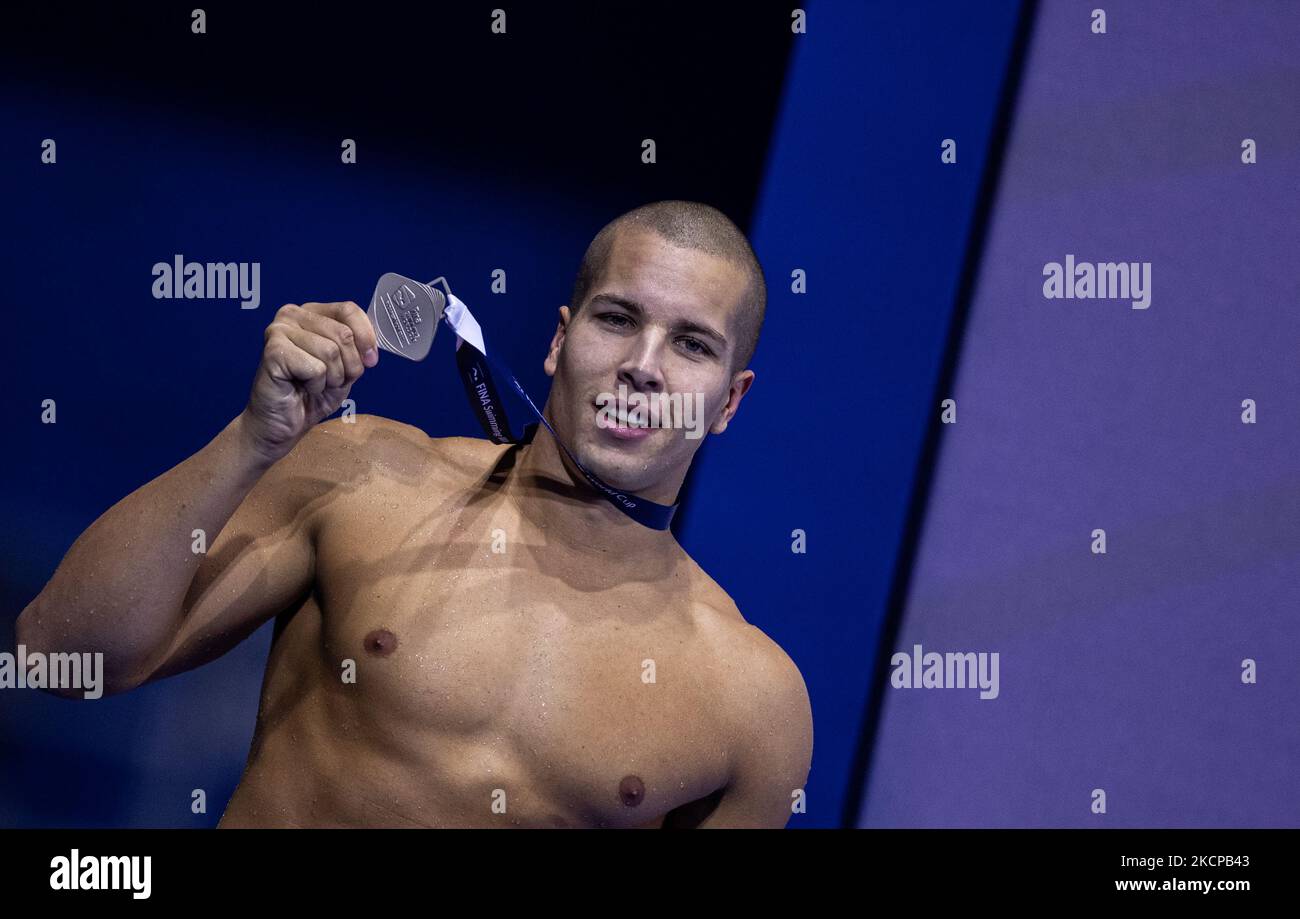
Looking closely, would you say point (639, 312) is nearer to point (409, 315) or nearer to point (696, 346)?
point (696, 346)

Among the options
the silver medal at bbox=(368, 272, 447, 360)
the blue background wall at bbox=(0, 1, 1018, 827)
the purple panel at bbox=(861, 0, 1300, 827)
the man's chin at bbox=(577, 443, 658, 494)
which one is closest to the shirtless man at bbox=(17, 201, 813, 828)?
the man's chin at bbox=(577, 443, 658, 494)

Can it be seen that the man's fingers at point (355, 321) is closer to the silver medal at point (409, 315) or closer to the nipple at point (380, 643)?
the silver medal at point (409, 315)

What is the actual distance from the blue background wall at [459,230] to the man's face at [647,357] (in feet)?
1.93

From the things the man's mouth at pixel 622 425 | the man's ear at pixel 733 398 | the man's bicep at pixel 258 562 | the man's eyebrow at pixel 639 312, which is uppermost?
the man's eyebrow at pixel 639 312

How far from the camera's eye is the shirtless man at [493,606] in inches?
78.5

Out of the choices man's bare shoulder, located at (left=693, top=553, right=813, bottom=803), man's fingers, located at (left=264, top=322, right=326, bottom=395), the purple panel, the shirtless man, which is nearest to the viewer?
man's fingers, located at (left=264, top=322, right=326, bottom=395)

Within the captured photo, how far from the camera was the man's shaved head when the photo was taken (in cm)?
236

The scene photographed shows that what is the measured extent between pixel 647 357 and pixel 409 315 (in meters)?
0.39

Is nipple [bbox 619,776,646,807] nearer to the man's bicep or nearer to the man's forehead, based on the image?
the man's bicep

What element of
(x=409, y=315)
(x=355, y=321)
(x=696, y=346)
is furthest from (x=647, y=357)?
(x=355, y=321)

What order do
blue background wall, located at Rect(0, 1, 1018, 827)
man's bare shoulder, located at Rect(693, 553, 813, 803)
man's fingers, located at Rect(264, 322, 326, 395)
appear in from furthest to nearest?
blue background wall, located at Rect(0, 1, 1018, 827) < man's bare shoulder, located at Rect(693, 553, 813, 803) < man's fingers, located at Rect(264, 322, 326, 395)

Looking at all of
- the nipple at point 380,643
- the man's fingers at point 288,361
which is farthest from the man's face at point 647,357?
the man's fingers at point 288,361

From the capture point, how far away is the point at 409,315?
2104 millimetres
